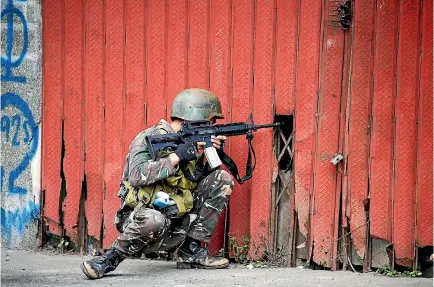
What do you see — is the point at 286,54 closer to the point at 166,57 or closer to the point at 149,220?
the point at 166,57

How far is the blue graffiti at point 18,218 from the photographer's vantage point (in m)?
7.18

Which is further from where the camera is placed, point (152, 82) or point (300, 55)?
point (152, 82)

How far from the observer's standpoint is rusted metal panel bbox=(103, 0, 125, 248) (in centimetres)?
686

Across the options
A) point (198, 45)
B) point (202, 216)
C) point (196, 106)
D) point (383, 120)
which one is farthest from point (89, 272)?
point (383, 120)

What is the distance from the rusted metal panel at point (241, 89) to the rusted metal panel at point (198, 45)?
225 mm

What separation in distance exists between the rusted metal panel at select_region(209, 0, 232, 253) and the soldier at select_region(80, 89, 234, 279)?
27 cm

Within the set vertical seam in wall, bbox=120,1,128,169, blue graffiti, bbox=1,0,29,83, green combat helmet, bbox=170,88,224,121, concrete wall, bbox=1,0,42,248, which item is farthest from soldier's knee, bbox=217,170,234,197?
blue graffiti, bbox=1,0,29,83

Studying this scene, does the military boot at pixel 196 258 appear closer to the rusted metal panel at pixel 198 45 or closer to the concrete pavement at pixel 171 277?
the concrete pavement at pixel 171 277

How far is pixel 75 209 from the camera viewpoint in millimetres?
7059

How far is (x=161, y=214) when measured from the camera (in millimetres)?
6059

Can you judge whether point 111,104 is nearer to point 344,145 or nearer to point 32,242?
point 32,242

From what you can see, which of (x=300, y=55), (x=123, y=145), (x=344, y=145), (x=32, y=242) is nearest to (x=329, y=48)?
(x=300, y=55)

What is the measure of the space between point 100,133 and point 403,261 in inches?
100

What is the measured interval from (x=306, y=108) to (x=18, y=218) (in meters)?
2.61
